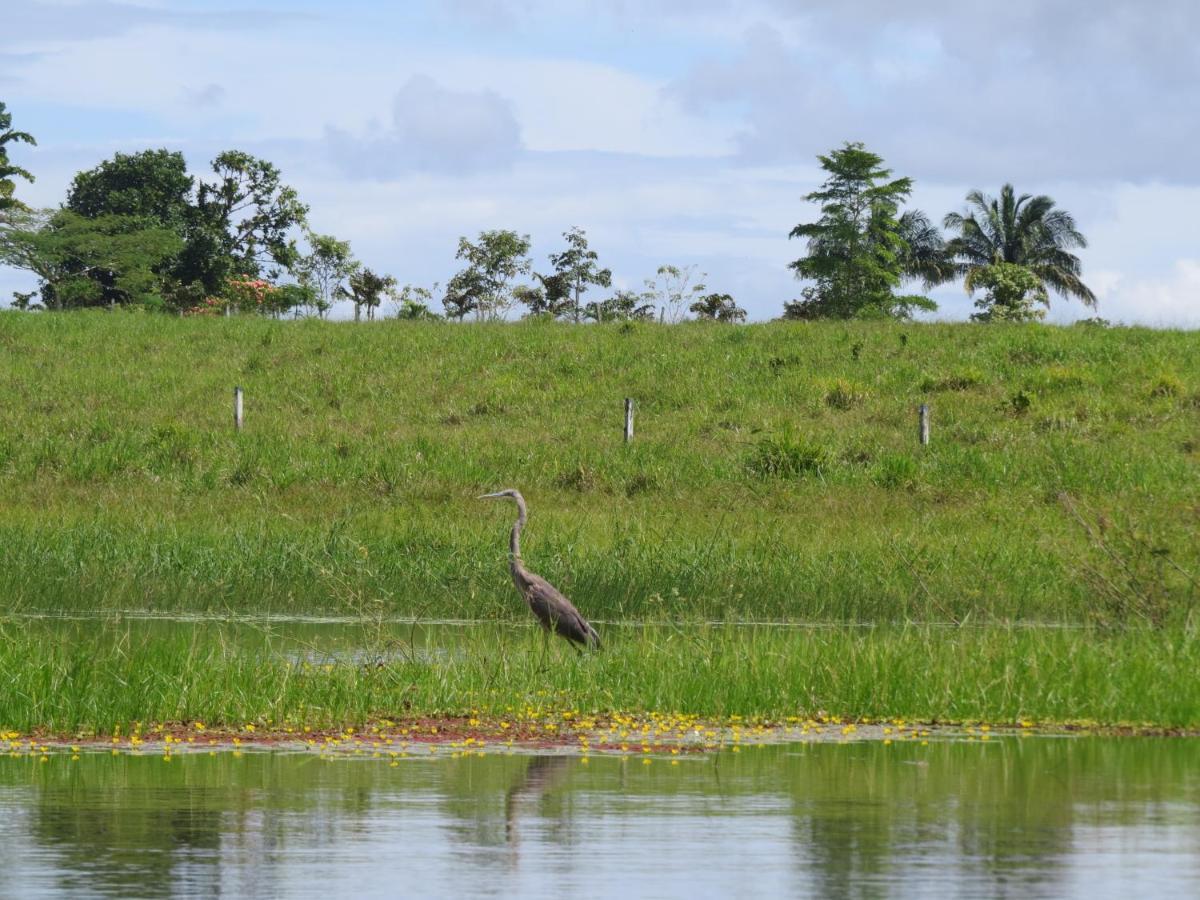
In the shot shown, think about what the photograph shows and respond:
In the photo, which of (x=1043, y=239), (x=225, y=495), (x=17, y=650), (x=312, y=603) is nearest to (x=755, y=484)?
(x=225, y=495)

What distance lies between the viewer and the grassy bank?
22.2 m

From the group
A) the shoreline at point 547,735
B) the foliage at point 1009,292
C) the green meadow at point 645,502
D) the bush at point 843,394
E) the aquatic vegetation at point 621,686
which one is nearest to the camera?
the shoreline at point 547,735

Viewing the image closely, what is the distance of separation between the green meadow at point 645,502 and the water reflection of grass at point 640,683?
37 mm

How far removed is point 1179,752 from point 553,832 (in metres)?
4.78

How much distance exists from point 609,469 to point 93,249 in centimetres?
3738

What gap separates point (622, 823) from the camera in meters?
9.39

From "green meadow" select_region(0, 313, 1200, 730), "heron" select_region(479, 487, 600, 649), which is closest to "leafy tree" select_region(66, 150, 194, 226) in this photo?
"green meadow" select_region(0, 313, 1200, 730)

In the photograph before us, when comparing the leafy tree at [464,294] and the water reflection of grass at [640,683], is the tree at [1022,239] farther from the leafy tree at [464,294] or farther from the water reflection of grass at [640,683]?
the water reflection of grass at [640,683]

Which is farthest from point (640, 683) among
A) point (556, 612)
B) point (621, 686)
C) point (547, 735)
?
point (556, 612)

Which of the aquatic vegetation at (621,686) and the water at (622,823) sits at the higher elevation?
the aquatic vegetation at (621,686)

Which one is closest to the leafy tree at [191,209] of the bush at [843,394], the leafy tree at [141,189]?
the leafy tree at [141,189]

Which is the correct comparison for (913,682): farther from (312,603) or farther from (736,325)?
(736,325)

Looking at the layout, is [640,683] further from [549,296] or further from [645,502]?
[549,296]

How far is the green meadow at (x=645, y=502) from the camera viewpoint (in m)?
13.9
